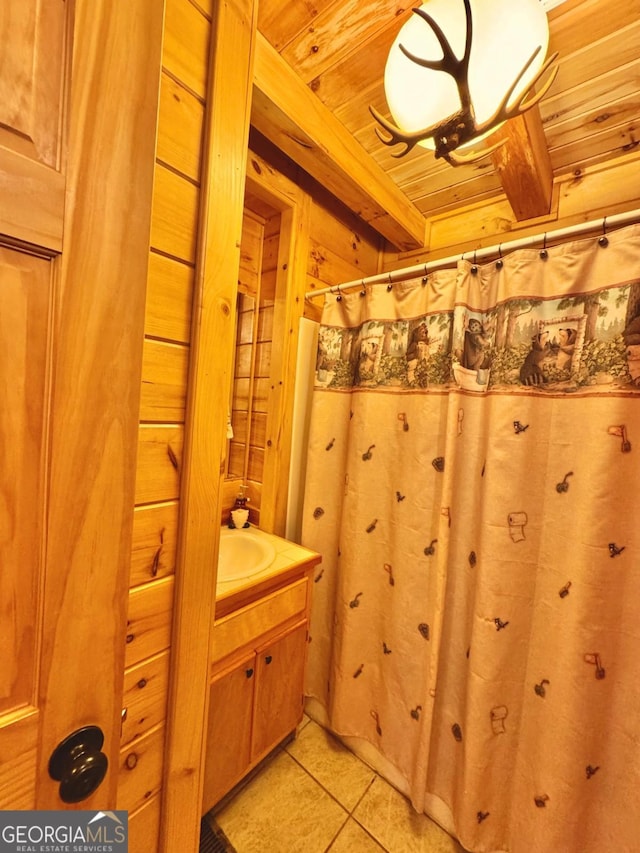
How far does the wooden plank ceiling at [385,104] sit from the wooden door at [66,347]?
82cm

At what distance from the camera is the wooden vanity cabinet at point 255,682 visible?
3.55ft

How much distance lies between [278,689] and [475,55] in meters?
1.97

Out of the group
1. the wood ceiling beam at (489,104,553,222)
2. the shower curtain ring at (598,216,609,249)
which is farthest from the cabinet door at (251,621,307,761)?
the wood ceiling beam at (489,104,553,222)

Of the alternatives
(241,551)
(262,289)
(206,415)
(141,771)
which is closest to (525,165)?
(262,289)

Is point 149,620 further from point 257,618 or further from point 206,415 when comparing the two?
point 257,618

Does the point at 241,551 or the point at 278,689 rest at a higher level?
the point at 241,551

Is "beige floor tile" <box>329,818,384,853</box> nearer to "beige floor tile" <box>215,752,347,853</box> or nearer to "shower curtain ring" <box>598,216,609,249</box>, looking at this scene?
"beige floor tile" <box>215,752,347,853</box>

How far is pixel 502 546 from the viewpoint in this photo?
3.57 feet

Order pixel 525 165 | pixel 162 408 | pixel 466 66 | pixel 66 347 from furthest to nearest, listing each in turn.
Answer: pixel 525 165
pixel 466 66
pixel 162 408
pixel 66 347

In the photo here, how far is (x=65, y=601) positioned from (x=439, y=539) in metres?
1.08

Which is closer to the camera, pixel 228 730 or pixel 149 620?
pixel 149 620

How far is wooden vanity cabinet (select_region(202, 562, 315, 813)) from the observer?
1.08 meters

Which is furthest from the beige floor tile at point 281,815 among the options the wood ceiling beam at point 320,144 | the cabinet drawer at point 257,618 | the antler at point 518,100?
the wood ceiling beam at point 320,144

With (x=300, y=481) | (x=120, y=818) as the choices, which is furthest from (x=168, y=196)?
(x=300, y=481)
